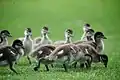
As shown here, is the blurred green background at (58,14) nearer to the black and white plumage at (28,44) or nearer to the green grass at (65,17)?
the green grass at (65,17)

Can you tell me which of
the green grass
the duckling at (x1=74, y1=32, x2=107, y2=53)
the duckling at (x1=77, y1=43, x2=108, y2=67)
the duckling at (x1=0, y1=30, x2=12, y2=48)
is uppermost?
the green grass

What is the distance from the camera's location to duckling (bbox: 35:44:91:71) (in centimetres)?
375

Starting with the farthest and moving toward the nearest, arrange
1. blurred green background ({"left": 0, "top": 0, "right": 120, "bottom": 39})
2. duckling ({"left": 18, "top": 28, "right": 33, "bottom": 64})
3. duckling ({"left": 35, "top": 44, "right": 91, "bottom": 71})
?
blurred green background ({"left": 0, "top": 0, "right": 120, "bottom": 39}) → duckling ({"left": 18, "top": 28, "right": 33, "bottom": 64}) → duckling ({"left": 35, "top": 44, "right": 91, "bottom": 71})

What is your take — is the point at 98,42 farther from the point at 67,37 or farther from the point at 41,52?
the point at 41,52

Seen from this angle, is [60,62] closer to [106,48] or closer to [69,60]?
[69,60]

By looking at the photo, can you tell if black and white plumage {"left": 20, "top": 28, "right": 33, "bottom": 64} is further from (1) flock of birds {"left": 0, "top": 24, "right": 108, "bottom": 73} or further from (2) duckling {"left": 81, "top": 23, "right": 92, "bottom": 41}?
(2) duckling {"left": 81, "top": 23, "right": 92, "bottom": 41}

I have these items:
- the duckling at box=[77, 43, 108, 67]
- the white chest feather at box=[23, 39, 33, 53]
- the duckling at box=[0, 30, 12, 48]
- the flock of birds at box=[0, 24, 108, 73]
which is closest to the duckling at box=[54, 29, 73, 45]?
the flock of birds at box=[0, 24, 108, 73]

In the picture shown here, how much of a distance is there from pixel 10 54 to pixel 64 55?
0.53 m

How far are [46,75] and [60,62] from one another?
0.19 meters

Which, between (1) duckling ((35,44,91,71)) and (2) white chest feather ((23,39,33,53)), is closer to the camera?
(1) duckling ((35,44,91,71))

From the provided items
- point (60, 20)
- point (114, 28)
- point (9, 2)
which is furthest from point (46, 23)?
point (114, 28)

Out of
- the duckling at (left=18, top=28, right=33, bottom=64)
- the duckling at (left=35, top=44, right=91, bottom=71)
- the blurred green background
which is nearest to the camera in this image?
the duckling at (left=35, top=44, right=91, bottom=71)

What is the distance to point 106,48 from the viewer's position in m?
3.93

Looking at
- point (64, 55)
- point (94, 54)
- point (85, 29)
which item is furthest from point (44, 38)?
point (94, 54)
